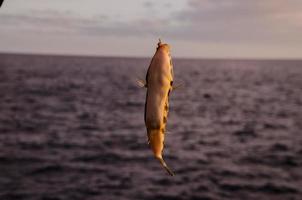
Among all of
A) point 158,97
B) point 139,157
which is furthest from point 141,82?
point 139,157

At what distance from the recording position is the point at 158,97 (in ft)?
3.88

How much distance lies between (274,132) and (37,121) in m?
26.8

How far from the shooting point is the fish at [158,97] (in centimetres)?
114

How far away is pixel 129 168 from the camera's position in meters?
31.4

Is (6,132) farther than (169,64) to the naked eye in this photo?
Yes

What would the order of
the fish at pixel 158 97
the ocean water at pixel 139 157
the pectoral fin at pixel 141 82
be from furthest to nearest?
the ocean water at pixel 139 157 < the pectoral fin at pixel 141 82 < the fish at pixel 158 97

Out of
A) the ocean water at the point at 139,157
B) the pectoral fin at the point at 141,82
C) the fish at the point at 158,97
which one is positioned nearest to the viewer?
the fish at the point at 158,97

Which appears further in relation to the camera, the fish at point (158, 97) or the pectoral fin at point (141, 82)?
the pectoral fin at point (141, 82)

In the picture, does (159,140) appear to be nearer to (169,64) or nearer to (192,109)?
(169,64)

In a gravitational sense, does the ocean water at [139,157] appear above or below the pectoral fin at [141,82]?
below

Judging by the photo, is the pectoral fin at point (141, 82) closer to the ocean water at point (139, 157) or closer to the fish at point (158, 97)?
the fish at point (158, 97)

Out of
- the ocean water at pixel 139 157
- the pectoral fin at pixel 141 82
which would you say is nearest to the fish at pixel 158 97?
the pectoral fin at pixel 141 82

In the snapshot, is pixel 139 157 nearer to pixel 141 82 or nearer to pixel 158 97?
pixel 141 82

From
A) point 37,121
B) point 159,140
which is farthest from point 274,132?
point 159,140
